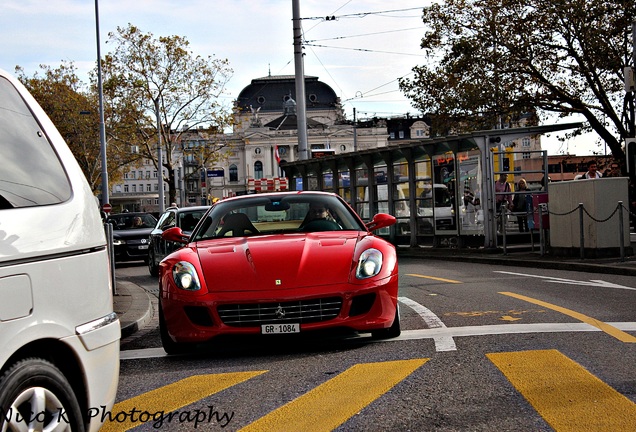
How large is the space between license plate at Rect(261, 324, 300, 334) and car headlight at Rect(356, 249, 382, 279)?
668mm

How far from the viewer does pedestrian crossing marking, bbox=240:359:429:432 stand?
4.73 metres

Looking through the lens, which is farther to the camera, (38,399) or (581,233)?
(581,233)

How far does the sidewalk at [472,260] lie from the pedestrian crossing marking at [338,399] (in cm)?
387

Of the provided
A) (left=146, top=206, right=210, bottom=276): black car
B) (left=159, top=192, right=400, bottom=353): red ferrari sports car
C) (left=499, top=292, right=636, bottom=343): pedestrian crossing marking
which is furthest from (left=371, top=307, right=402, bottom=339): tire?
(left=146, top=206, right=210, bottom=276): black car

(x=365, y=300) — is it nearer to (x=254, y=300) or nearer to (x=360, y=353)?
(x=360, y=353)

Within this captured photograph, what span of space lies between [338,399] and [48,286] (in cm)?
232

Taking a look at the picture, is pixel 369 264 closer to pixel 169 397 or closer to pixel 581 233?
pixel 169 397

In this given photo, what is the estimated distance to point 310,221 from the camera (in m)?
8.59

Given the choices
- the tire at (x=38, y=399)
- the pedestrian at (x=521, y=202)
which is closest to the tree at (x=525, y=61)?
the pedestrian at (x=521, y=202)

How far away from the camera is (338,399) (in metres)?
5.29

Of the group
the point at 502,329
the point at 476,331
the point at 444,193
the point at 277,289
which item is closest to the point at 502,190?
the point at 444,193

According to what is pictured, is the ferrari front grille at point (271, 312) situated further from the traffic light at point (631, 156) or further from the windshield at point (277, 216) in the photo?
the traffic light at point (631, 156)

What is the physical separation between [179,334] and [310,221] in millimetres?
2028

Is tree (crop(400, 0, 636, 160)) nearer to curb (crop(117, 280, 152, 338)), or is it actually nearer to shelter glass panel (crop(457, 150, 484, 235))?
shelter glass panel (crop(457, 150, 484, 235))
